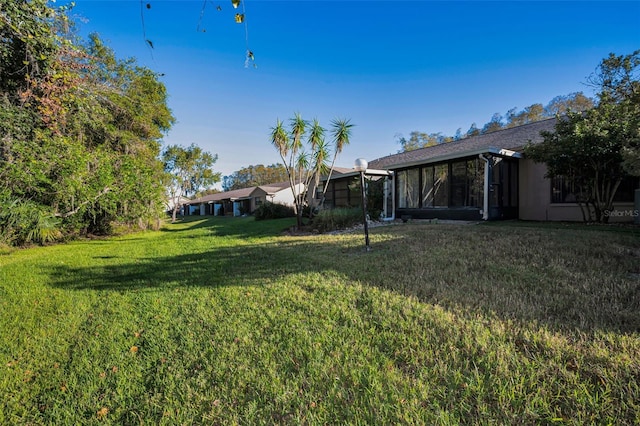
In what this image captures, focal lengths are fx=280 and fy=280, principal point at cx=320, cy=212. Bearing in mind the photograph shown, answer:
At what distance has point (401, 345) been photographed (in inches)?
94.0

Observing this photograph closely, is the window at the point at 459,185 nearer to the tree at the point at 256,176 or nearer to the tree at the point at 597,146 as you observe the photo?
the tree at the point at 597,146

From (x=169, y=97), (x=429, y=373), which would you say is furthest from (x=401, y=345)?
(x=169, y=97)

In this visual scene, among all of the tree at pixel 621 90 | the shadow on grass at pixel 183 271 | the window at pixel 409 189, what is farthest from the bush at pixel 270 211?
the tree at pixel 621 90

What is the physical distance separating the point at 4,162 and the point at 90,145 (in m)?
5.55

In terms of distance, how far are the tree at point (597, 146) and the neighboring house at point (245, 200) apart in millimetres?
15622

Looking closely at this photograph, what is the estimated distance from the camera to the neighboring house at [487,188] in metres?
9.96

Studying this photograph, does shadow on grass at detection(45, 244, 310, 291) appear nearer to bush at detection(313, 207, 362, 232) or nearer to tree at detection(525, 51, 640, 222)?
bush at detection(313, 207, 362, 232)

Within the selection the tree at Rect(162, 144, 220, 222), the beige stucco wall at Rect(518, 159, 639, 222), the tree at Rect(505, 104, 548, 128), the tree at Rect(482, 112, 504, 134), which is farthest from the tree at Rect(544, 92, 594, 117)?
the tree at Rect(162, 144, 220, 222)

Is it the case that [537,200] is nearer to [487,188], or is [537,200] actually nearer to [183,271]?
[487,188]

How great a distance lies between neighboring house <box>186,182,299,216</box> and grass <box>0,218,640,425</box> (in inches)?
615

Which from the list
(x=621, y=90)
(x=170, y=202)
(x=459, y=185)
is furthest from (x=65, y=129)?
(x=170, y=202)

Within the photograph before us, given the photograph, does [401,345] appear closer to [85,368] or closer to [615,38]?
[85,368]

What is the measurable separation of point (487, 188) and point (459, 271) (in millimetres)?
7059

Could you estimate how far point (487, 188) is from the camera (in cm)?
990
